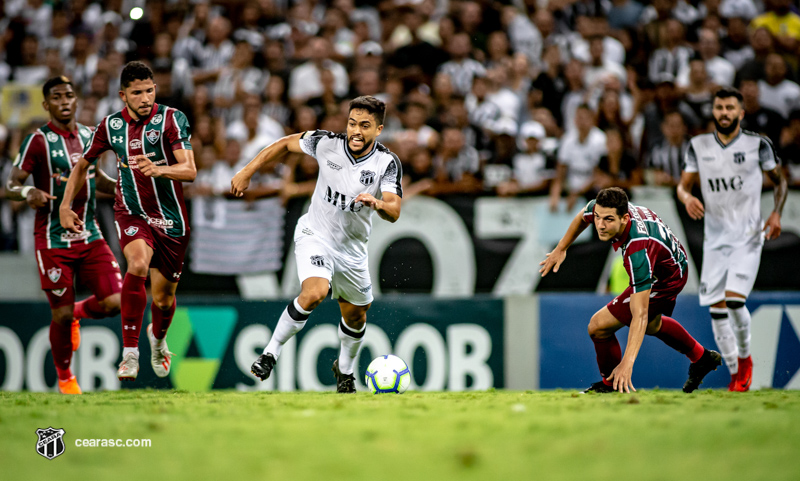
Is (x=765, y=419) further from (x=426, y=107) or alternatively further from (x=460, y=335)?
(x=426, y=107)

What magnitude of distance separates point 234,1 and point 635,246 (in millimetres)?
11941

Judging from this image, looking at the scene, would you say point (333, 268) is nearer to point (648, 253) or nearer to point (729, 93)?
point (648, 253)

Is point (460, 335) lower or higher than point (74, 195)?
lower

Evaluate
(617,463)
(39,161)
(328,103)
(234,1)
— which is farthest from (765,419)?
(234,1)

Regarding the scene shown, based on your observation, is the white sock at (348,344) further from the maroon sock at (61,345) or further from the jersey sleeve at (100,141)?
the maroon sock at (61,345)

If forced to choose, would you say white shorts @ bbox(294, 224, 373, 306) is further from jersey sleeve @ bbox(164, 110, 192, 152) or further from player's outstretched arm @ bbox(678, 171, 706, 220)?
player's outstretched arm @ bbox(678, 171, 706, 220)

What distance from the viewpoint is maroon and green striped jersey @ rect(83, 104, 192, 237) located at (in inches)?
316

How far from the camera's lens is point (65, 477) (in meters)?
3.96

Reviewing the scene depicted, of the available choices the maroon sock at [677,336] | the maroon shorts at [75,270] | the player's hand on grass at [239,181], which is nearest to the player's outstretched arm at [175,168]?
the player's hand on grass at [239,181]

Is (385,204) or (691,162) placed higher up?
(691,162)

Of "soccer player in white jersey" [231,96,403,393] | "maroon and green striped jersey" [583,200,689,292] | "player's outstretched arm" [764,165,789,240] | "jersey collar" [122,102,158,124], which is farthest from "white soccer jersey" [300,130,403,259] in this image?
"player's outstretched arm" [764,165,789,240]

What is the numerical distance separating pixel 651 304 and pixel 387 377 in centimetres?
263

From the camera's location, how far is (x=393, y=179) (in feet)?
25.1

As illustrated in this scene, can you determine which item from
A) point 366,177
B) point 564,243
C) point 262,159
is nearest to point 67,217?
point 262,159
